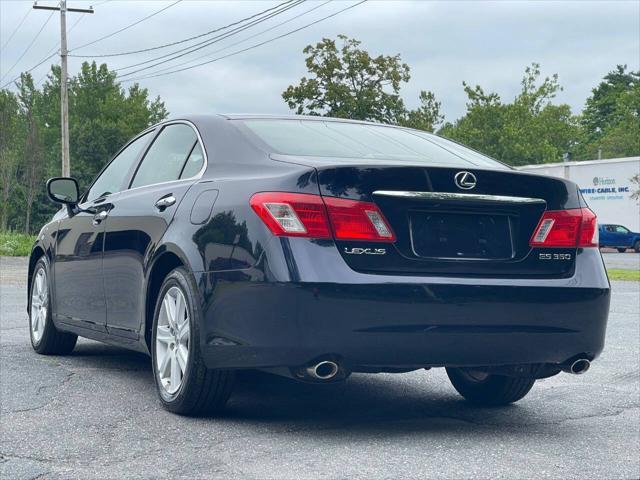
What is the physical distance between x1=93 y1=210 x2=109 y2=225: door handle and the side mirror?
0.53 meters

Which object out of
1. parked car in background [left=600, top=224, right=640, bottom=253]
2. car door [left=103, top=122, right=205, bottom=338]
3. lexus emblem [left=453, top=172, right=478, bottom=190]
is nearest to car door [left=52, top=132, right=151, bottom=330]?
car door [left=103, top=122, right=205, bottom=338]

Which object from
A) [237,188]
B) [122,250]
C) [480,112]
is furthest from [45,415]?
[480,112]

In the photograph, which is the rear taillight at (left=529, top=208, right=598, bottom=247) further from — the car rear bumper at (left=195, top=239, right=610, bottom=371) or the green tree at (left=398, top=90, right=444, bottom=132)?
the green tree at (left=398, top=90, right=444, bottom=132)

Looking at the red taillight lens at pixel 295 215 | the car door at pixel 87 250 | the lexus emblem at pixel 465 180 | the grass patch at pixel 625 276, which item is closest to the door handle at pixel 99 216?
the car door at pixel 87 250

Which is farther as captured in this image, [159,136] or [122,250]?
[159,136]

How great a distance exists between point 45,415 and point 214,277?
1.21 metres

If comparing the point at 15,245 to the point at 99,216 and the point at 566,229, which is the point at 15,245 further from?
the point at 566,229

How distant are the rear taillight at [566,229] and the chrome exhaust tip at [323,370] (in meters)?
1.11

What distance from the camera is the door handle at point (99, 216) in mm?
6414

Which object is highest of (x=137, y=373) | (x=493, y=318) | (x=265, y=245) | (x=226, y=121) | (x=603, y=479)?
(x=226, y=121)

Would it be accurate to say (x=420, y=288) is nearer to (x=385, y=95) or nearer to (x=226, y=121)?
(x=226, y=121)

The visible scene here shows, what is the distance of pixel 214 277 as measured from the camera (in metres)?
4.78

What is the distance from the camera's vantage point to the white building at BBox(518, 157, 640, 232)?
49594mm

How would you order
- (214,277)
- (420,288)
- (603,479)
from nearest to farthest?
(603,479) < (420,288) < (214,277)
